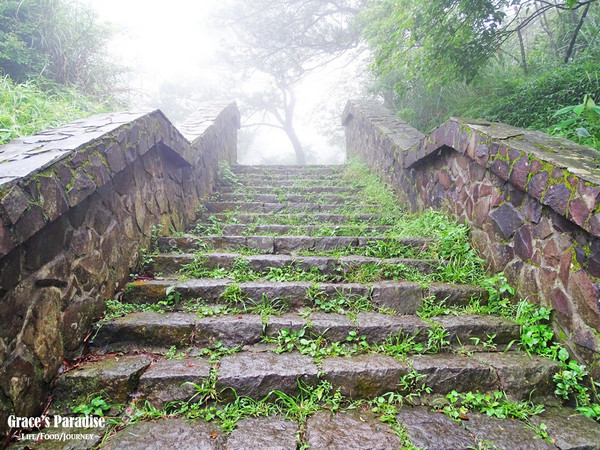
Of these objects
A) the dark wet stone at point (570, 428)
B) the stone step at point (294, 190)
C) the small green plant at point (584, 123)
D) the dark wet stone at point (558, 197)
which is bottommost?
the dark wet stone at point (570, 428)

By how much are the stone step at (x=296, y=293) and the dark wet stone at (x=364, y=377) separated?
589 millimetres

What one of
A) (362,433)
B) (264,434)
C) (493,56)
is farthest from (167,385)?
(493,56)

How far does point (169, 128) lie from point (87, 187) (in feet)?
4.68

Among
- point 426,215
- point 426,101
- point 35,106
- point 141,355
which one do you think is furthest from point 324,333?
point 426,101

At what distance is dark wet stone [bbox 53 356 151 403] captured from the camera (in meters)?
1.68

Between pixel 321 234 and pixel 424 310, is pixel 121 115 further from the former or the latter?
pixel 424 310

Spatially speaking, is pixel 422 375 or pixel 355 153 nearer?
pixel 422 375

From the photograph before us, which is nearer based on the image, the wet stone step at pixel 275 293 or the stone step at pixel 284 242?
the wet stone step at pixel 275 293

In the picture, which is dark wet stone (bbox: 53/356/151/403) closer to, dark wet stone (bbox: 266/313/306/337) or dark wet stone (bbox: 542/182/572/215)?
dark wet stone (bbox: 266/313/306/337)

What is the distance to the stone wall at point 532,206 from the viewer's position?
1.83 m

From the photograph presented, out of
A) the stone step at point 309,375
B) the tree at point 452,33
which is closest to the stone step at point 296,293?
the stone step at point 309,375

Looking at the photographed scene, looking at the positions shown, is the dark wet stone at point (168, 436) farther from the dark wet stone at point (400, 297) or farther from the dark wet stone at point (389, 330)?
the dark wet stone at point (400, 297)

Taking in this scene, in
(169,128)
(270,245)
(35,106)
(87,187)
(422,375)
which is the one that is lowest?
(422,375)

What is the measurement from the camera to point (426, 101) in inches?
221
